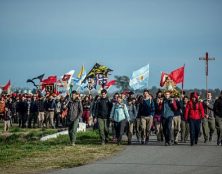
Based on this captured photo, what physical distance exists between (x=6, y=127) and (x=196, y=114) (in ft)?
47.5

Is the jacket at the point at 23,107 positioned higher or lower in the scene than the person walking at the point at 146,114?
higher

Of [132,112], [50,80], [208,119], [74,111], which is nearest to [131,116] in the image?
[132,112]

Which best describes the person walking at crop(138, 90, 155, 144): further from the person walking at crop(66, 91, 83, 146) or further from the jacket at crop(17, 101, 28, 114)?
the jacket at crop(17, 101, 28, 114)

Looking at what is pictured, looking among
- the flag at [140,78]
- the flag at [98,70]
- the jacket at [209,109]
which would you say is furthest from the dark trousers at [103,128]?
the flag at [98,70]

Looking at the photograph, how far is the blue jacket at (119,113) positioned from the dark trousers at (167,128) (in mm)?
1407

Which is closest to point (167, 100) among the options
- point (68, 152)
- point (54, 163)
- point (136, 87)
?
point (68, 152)

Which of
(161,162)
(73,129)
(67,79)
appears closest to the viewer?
(161,162)

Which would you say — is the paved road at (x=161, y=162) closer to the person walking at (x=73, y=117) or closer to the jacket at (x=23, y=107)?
the person walking at (x=73, y=117)

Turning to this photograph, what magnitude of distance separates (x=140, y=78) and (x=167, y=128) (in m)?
12.0

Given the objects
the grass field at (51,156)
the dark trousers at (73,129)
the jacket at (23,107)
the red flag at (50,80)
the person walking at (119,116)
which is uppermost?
the red flag at (50,80)

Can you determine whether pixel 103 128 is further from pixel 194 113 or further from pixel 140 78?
pixel 140 78

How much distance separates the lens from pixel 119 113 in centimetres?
2150

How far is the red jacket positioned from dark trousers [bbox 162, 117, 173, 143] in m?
0.77

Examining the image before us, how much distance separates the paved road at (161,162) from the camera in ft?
45.5
